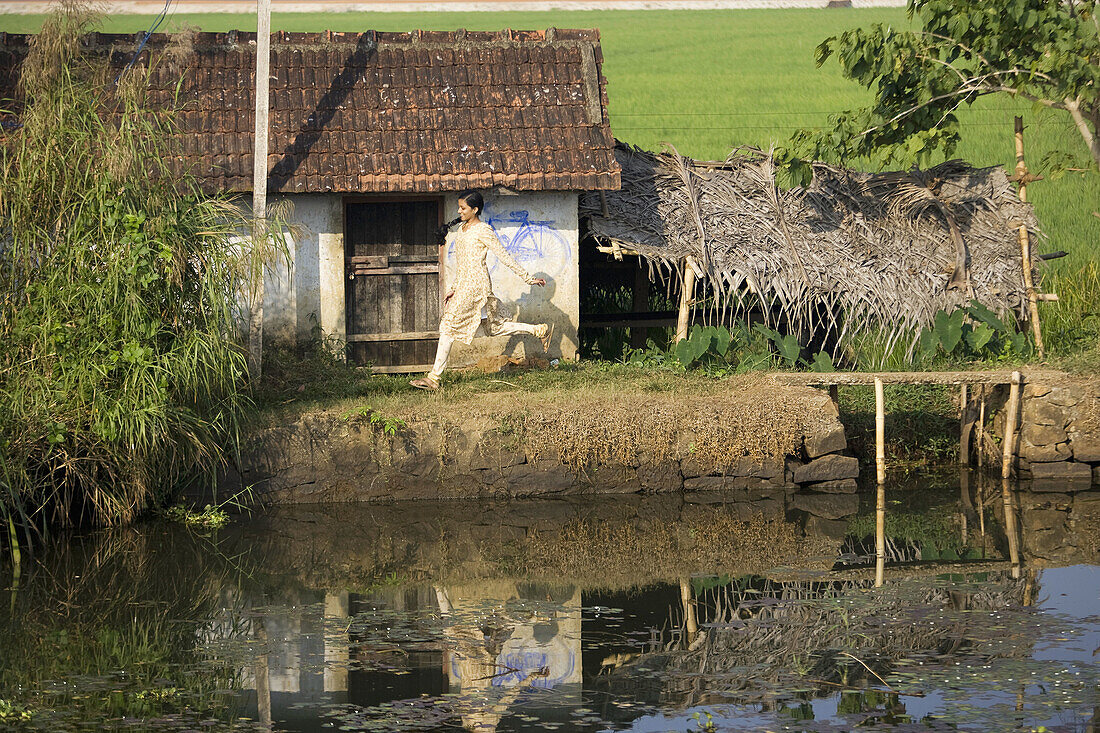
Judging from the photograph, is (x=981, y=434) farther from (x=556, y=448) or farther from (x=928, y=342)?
(x=556, y=448)

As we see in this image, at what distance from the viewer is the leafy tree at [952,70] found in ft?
→ 33.5

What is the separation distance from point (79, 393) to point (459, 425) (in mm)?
3164

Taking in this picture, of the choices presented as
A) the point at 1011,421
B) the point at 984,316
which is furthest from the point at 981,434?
the point at 984,316

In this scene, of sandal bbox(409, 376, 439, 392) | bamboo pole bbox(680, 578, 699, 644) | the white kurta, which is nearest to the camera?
bamboo pole bbox(680, 578, 699, 644)

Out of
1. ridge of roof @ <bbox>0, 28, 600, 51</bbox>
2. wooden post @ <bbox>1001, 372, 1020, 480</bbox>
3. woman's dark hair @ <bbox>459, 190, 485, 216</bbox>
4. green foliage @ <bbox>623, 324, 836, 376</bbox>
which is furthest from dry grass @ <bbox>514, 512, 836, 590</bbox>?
ridge of roof @ <bbox>0, 28, 600, 51</bbox>

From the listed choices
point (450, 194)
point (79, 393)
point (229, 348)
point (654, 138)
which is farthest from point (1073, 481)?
point (654, 138)

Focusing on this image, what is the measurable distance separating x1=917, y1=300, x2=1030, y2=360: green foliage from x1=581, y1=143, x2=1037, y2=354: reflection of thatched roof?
0.24 m

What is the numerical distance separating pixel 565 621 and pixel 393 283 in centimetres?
612

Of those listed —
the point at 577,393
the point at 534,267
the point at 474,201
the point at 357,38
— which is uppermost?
the point at 357,38

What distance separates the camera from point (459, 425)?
1134cm

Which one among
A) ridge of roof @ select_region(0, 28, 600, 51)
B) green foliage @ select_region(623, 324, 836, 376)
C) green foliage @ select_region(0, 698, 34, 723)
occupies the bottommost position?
green foliage @ select_region(0, 698, 34, 723)

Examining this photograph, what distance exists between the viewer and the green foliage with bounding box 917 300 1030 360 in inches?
527

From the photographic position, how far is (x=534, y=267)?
13.4 m

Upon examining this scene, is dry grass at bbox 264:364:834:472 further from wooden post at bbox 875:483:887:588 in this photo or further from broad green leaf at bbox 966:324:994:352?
broad green leaf at bbox 966:324:994:352
